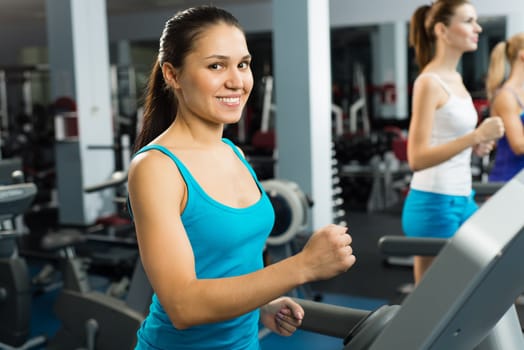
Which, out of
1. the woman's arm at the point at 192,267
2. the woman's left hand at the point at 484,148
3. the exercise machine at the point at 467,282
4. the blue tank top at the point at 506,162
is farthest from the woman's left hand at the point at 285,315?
the blue tank top at the point at 506,162

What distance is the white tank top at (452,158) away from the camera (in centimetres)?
198

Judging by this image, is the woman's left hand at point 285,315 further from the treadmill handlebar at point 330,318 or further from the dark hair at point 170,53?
the dark hair at point 170,53

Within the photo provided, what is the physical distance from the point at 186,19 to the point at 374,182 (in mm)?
5935

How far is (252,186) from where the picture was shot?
1066 mm

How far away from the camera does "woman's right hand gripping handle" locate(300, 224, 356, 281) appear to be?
76 centimetres

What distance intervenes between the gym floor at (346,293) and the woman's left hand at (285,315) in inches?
70.0

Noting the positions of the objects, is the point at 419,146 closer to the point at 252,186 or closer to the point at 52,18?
the point at 252,186

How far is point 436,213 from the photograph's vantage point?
6.60 feet

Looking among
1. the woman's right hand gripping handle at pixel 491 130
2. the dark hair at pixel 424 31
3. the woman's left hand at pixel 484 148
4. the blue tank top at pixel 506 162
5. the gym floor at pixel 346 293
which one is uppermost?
the dark hair at pixel 424 31

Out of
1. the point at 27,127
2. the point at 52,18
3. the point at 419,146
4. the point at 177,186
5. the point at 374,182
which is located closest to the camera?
the point at 177,186

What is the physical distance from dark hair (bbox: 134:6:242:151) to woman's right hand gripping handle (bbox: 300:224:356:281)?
0.37 metres

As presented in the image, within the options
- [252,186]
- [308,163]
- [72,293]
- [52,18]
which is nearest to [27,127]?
[52,18]

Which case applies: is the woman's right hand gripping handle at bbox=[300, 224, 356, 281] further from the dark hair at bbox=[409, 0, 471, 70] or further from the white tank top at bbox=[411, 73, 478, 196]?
the dark hair at bbox=[409, 0, 471, 70]

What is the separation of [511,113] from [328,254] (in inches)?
76.7
